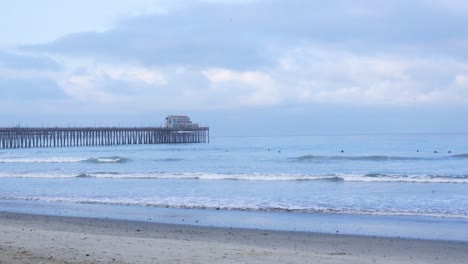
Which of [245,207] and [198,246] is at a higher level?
[198,246]

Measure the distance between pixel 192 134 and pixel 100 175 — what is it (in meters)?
58.4

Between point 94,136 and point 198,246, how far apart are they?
71.9 m

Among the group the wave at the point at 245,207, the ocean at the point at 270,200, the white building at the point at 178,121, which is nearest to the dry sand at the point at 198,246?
the ocean at the point at 270,200

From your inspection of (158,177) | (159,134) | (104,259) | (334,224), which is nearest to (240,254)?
(104,259)

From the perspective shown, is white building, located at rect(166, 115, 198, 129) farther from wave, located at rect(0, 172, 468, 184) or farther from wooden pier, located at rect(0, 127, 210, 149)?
wave, located at rect(0, 172, 468, 184)

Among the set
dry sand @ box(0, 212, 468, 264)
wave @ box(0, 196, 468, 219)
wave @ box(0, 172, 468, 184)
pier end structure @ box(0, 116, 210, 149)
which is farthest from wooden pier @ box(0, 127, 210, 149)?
dry sand @ box(0, 212, 468, 264)

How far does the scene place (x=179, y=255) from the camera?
26.1ft

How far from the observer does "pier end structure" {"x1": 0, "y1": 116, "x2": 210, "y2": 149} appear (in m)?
71.8

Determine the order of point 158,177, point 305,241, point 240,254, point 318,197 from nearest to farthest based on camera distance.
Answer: point 240,254 → point 305,241 → point 318,197 → point 158,177

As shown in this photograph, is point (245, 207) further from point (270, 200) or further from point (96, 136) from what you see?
point (96, 136)

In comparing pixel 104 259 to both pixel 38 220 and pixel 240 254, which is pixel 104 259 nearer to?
pixel 240 254

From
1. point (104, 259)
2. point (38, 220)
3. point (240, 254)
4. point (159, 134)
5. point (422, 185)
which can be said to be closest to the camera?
point (104, 259)

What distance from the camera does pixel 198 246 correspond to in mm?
8953

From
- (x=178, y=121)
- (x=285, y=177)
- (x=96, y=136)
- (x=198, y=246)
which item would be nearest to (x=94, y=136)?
(x=96, y=136)
